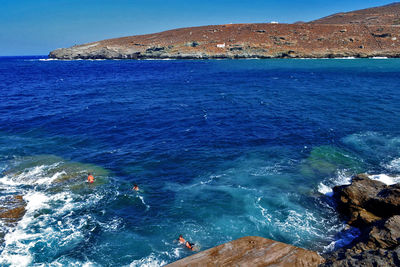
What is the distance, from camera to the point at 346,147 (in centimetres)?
2806

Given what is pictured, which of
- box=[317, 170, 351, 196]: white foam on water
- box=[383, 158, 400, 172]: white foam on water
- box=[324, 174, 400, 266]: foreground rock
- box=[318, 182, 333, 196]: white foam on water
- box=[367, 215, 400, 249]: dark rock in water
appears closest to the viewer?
box=[324, 174, 400, 266]: foreground rock

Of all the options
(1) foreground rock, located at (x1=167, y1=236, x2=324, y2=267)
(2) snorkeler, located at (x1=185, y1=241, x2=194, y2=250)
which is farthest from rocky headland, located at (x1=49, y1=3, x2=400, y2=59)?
(1) foreground rock, located at (x1=167, y1=236, x2=324, y2=267)

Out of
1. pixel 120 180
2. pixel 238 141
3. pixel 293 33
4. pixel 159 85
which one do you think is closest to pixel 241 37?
pixel 293 33

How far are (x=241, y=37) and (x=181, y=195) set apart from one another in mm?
137964

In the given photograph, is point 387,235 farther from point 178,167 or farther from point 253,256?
point 178,167

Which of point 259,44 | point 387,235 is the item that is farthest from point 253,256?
point 259,44

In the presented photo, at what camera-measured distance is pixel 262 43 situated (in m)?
134

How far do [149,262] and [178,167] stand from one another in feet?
37.6

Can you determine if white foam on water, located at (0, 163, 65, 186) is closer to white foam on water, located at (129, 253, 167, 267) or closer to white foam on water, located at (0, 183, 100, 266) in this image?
white foam on water, located at (0, 183, 100, 266)

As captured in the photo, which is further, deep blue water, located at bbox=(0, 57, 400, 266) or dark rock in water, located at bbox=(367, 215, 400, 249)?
deep blue water, located at bbox=(0, 57, 400, 266)

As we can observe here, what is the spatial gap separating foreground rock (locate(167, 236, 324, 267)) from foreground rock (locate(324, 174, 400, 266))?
1196 millimetres

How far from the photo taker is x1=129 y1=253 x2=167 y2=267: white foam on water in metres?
14.5

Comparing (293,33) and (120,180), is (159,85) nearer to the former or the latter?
(120,180)

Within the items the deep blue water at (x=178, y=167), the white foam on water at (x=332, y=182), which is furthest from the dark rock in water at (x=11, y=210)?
the white foam on water at (x=332, y=182)
